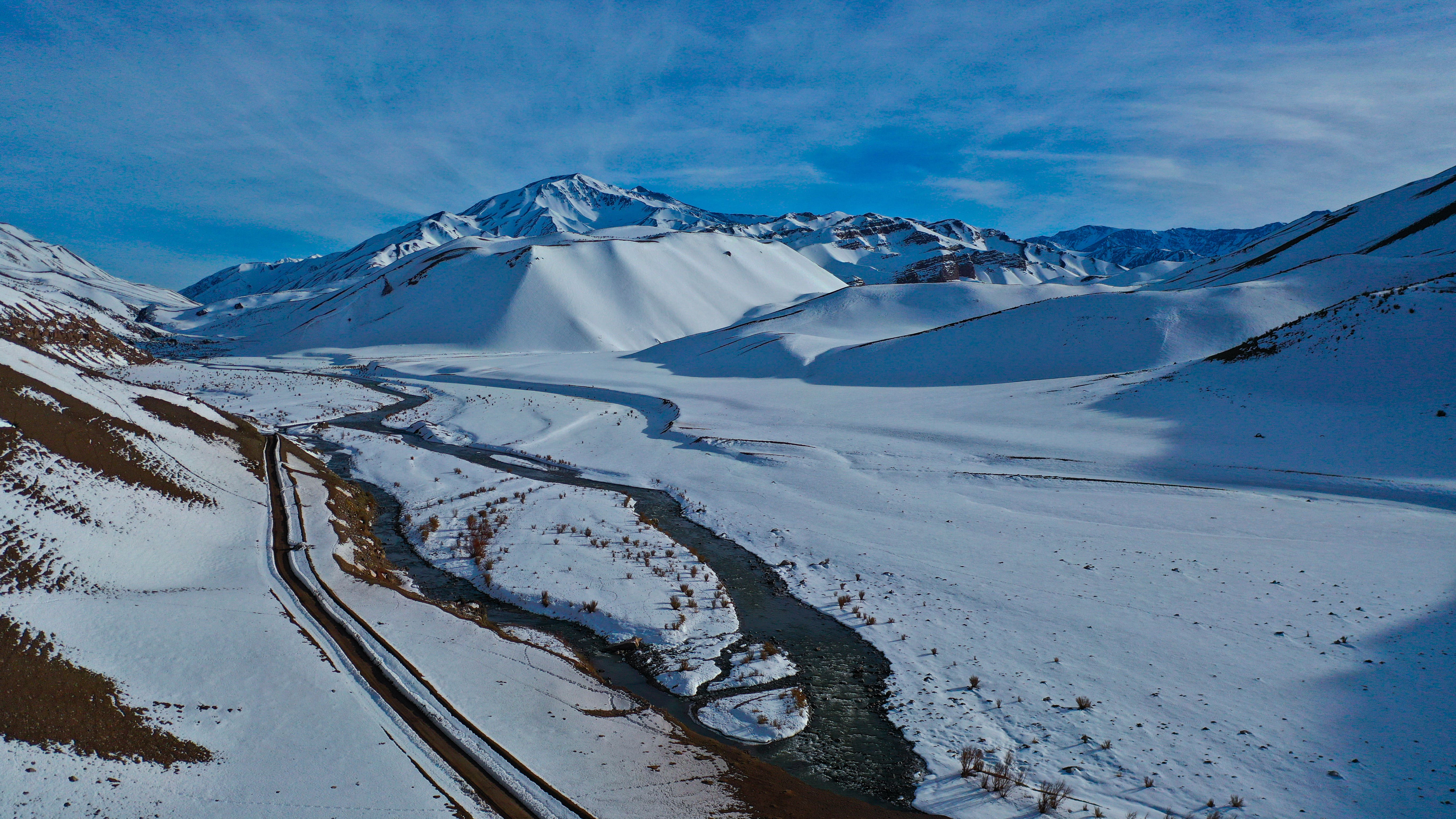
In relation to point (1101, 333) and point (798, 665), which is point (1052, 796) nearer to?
point (798, 665)

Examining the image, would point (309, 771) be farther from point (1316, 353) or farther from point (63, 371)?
point (1316, 353)

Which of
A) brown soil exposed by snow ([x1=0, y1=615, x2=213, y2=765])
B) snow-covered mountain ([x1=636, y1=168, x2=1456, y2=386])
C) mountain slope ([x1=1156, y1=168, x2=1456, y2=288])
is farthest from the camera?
mountain slope ([x1=1156, y1=168, x2=1456, y2=288])

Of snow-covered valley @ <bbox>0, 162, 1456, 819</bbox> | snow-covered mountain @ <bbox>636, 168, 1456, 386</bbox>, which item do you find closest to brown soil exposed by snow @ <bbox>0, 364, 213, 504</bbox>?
snow-covered valley @ <bbox>0, 162, 1456, 819</bbox>

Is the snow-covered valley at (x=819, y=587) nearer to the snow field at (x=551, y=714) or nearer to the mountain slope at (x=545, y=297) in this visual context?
the snow field at (x=551, y=714)

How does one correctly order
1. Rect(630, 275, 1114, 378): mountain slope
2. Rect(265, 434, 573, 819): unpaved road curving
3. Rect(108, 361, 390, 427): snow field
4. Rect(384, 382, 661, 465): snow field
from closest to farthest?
Rect(265, 434, 573, 819): unpaved road curving → Rect(384, 382, 661, 465): snow field → Rect(108, 361, 390, 427): snow field → Rect(630, 275, 1114, 378): mountain slope

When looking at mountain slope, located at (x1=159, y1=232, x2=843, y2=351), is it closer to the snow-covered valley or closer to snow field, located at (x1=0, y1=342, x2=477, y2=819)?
the snow-covered valley

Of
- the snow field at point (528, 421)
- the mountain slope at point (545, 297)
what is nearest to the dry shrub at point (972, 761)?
the snow field at point (528, 421)
